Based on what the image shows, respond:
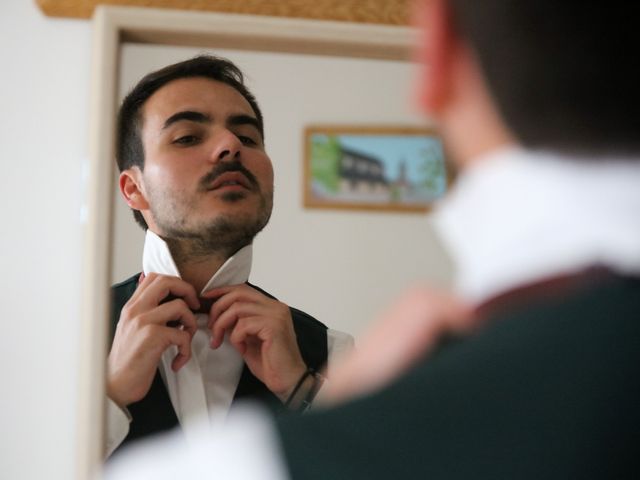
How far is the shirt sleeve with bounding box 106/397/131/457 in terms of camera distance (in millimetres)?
1104

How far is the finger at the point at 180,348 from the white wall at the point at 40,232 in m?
0.20

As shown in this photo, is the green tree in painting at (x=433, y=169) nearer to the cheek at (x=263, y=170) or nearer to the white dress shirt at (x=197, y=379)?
the cheek at (x=263, y=170)

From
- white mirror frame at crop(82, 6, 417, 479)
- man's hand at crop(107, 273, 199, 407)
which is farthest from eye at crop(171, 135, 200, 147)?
man's hand at crop(107, 273, 199, 407)

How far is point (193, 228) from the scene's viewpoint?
1161mm

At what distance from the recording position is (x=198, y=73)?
1.22 m

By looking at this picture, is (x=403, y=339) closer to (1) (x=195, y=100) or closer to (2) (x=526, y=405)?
(2) (x=526, y=405)

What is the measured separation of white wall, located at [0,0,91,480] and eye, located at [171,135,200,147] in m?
0.19

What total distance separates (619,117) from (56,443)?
1.04 m

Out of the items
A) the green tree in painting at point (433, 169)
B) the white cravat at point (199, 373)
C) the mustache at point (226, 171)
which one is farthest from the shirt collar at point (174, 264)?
the green tree in painting at point (433, 169)

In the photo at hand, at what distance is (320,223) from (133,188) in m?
0.29

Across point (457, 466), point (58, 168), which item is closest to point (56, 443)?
point (58, 168)

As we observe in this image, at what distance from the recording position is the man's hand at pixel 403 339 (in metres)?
0.39

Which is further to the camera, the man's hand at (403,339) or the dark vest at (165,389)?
the dark vest at (165,389)

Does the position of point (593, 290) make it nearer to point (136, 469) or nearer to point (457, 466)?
point (457, 466)
